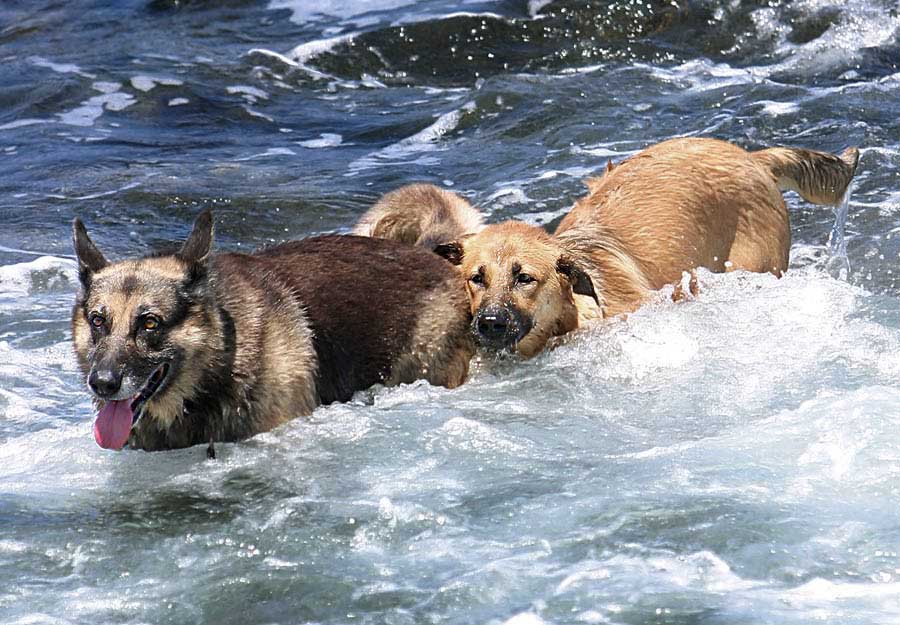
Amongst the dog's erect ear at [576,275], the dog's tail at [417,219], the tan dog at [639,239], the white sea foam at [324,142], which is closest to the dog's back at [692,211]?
the tan dog at [639,239]

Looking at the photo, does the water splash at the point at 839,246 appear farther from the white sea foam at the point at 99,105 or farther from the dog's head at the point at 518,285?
the white sea foam at the point at 99,105

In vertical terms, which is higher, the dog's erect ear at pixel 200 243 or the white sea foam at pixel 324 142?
the dog's erect ear at pixel 200 243

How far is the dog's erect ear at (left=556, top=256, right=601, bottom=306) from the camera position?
724 cm

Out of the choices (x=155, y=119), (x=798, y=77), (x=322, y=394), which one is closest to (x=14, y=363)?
(x=322, y=394)

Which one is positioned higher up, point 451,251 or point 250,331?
point 250,331

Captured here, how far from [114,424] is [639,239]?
11.4 ft

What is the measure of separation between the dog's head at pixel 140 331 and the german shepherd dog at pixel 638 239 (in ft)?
5.39

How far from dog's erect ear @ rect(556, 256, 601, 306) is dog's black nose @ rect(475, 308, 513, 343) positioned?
52cm

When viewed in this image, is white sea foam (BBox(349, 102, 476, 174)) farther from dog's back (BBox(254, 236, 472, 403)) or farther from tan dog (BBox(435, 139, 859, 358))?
dog's back (BBox(254, 236, 472, 403))

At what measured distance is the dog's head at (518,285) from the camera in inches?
274

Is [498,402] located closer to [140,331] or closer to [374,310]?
[374,310]

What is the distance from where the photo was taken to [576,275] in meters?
7.27

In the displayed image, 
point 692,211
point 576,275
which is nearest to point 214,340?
point 576,275

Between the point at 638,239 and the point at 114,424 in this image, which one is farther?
the point at 638,239
